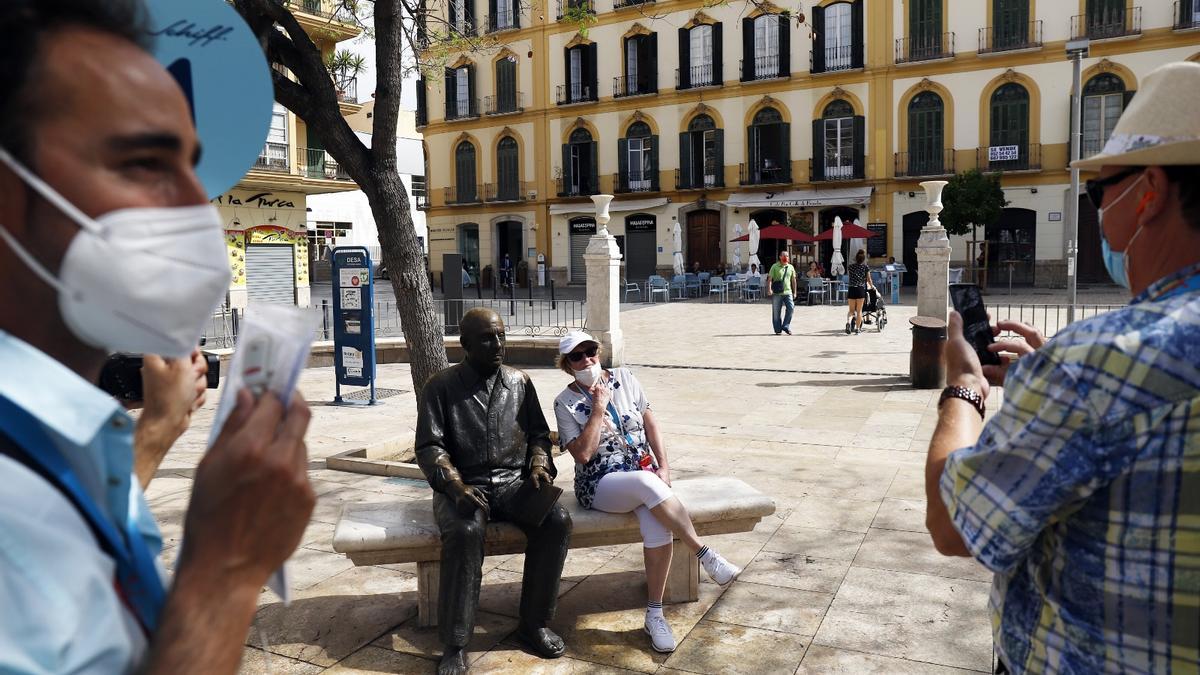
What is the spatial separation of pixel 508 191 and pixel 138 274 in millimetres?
39036

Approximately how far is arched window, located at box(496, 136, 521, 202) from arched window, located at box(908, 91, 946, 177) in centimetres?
1597

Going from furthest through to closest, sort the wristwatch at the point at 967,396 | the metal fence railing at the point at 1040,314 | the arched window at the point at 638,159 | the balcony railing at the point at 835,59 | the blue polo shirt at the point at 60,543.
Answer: the arched window at the point at 638,159 → the balcony railing at the point at 835,59 → the metal fence railing at the point at 1040,314 → the wristwatch at the point at 967,396 → the blue polo shirt at the point at 60,543

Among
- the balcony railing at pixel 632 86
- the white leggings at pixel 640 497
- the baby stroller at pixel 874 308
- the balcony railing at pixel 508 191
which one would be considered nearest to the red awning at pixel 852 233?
the baby stroller at pixel 874 308

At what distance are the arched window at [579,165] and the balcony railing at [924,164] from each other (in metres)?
12.0

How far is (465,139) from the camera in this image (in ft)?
132

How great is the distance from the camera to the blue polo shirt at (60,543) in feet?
2.57

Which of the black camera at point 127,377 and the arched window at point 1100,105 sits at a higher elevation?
the arched window at point 1100,105

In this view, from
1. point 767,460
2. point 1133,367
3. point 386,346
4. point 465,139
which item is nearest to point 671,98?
point 465,139

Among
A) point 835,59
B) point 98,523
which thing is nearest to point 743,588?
point 98,523

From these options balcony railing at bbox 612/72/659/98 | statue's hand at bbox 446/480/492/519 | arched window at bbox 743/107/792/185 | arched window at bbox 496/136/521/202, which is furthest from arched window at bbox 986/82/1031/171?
statue's hand at bbox 446/480/492/519

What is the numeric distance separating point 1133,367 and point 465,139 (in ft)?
132

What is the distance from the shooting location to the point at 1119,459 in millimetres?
1434

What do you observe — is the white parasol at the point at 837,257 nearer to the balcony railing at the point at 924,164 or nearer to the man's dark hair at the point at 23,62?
the balcony railing at the point at 924,164

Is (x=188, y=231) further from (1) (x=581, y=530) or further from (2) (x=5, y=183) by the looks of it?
(1) (x=581, y=530)
